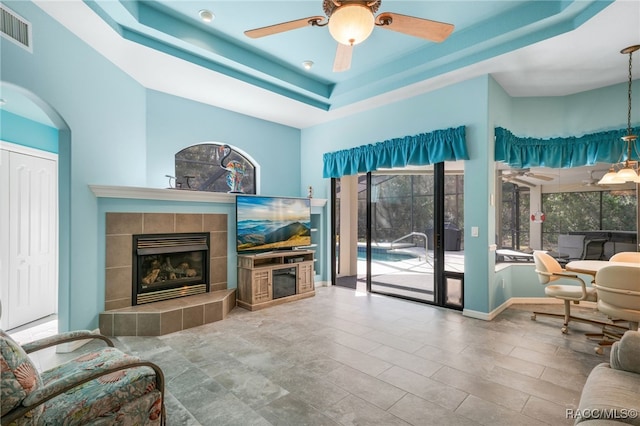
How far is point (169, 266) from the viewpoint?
409cm

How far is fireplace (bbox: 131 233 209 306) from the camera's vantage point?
3754 mm

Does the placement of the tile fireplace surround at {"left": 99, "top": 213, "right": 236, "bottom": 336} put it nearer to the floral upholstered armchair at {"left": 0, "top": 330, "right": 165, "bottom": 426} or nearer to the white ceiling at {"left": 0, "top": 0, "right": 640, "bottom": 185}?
the floral upholstered armchair at {"left": 0, "top": 330, "right": 165, "bottom": 426}

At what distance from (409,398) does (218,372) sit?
159 centimetres

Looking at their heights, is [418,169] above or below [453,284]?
above

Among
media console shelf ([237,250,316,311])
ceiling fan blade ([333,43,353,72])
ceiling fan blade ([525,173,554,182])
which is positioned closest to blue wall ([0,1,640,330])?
media console shelf ([237,250,316,311])

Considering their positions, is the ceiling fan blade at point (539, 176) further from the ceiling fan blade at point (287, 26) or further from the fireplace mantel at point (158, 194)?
the fireplace mantel at point (158, 194)

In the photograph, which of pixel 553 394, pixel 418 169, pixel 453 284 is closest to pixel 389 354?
pixel 553 394

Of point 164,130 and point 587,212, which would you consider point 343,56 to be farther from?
point 587,212

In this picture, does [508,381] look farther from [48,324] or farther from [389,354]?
[48,324]

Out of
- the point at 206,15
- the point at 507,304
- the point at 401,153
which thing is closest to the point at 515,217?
the point at 507,304

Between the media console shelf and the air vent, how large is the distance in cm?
319

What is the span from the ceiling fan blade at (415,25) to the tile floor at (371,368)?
2.71 m

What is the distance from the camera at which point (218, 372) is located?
2.62 meters

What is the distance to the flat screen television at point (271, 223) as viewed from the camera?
14.9 ft
